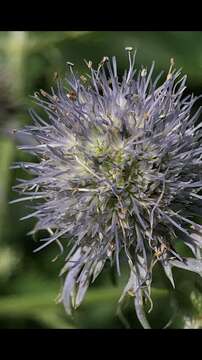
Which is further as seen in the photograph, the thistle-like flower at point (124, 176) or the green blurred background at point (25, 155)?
the green blurred background at point (25, 155)

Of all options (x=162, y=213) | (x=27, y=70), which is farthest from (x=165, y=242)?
(x=27, y=70)

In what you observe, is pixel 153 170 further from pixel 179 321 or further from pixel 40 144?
pixel 179 321

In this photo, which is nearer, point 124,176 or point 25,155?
point 124,176
